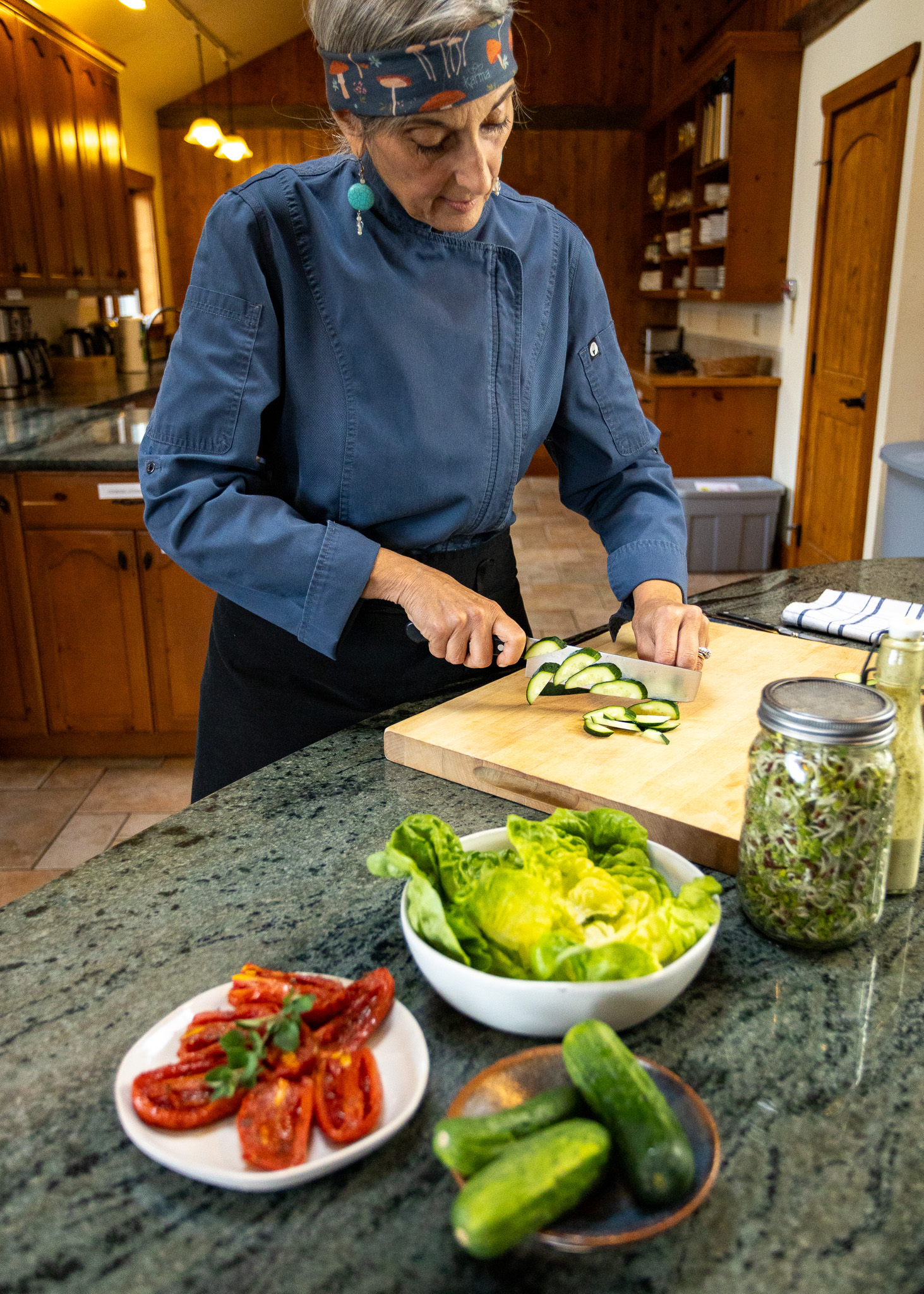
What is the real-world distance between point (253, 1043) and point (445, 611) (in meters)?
0.60

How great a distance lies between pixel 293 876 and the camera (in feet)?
3.19

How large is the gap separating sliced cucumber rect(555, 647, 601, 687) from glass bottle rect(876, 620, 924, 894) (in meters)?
0.51

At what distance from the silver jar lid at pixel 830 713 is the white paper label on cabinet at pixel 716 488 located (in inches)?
190

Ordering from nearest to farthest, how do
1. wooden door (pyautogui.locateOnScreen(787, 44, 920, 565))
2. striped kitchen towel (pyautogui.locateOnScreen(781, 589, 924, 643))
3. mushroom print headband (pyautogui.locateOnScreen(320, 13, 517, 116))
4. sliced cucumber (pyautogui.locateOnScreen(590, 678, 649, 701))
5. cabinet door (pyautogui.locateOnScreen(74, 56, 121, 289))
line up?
mushroom print headband (pyautogui.locateOnScreen(320, 13, 517, 116)) < sliced cucumber (pyautogui.locateOnScreen(590, 678, 649, 701)) < striped kitchen towel (pyautogui.locateOnScreen(781, 589, 924, 643)) < wooden door (pyautogui.locateOnScreen(787, 44, 920, 565)) < cabinet door (pyautogui.locateOnScreen(74, 56, 121, 289))

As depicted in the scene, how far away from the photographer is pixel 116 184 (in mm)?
6570

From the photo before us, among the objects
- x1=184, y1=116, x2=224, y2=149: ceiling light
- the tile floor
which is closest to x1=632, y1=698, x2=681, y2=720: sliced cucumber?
the tile floor

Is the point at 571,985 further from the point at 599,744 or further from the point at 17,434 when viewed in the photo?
the point at 17,434

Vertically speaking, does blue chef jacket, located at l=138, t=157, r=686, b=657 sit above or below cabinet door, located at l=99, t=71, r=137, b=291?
below

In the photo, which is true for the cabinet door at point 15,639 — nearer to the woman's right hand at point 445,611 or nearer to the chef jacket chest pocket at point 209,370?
the chef jacket chest pocket at point 209,370

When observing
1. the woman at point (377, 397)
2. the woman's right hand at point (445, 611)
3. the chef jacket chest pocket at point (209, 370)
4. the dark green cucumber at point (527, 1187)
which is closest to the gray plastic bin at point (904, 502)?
the woman at point (377, 397)

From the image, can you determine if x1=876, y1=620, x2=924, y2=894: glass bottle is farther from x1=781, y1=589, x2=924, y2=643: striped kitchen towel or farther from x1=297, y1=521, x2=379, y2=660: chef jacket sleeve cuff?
x1=781, y1=589, x2=924, y2=643: striped kitchen towel

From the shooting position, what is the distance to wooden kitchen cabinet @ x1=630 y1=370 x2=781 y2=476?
583 cm

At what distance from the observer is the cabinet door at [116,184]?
6.21 meters

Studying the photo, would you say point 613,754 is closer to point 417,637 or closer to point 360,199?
point 417,637
